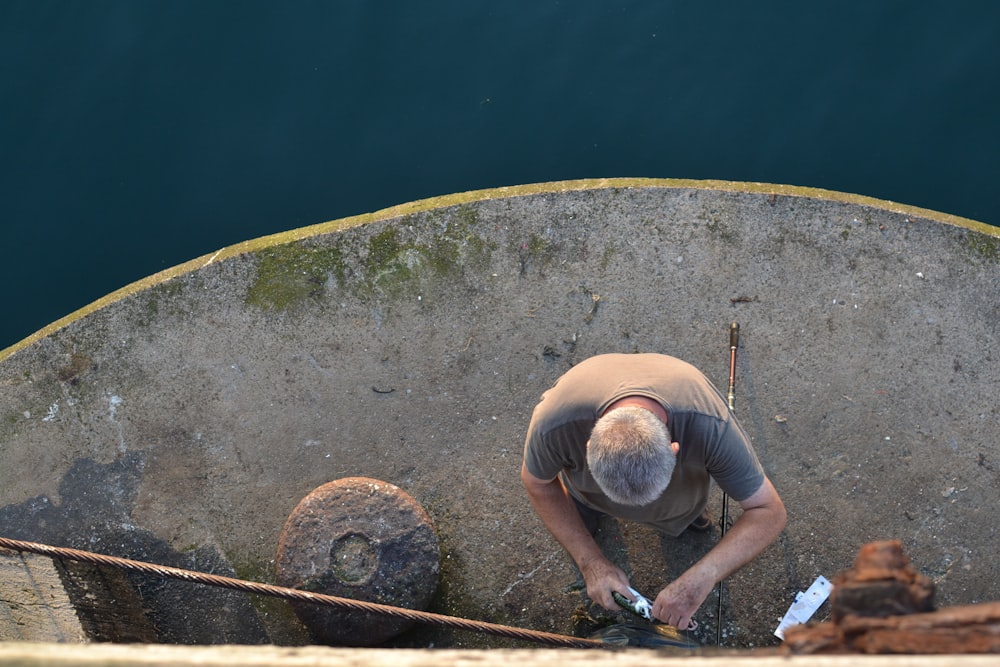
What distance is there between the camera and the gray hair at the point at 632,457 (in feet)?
8.95

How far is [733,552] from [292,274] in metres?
2.60

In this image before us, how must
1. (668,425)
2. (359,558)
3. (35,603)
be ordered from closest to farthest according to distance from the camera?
1. (668,425)
2. (359,558)
3. (35,603)

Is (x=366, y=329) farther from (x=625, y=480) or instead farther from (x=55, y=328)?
(x=625, y=480)

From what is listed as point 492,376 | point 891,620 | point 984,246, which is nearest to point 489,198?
point 492,376

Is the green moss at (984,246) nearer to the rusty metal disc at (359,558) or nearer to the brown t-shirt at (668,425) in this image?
the brown t-shirt at (668,425)

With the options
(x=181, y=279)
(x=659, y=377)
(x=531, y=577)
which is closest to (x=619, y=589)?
(x=531, y=577)

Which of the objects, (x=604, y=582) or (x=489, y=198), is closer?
(x=604, y=582)

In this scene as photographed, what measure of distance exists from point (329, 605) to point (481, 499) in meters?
0.97

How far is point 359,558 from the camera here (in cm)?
377

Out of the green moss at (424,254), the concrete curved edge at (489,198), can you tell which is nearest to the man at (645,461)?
the green moss at (424,254)

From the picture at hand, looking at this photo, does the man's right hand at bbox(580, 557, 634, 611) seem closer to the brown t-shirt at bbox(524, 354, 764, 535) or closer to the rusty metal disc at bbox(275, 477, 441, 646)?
the brown t-shirt at bbox(524, 354, 764, 535)

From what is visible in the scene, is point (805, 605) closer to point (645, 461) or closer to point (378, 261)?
point (645, 461)

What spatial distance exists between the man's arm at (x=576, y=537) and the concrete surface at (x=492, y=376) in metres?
0.50

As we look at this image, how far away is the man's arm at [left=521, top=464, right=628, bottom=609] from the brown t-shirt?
127 mm
